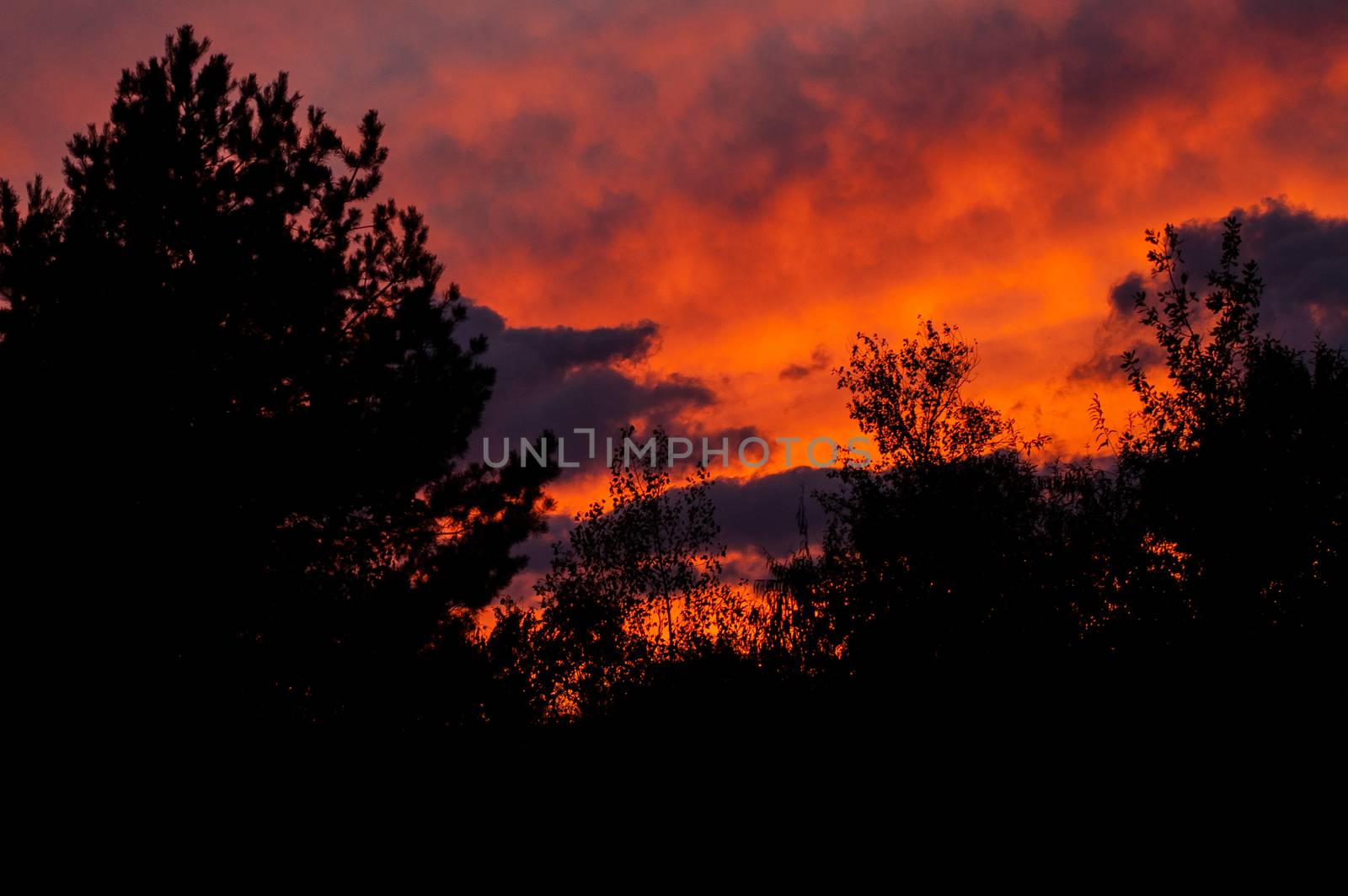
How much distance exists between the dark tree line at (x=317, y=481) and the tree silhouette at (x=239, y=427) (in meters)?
0.05

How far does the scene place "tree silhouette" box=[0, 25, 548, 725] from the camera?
14.5 meters

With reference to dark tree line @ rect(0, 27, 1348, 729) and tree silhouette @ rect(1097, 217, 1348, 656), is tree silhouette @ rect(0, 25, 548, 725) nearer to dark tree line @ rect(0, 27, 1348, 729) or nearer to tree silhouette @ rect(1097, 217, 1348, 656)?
dark tree line @ rect(0, 27, 1348, 729)

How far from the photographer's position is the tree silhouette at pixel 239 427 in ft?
47.4

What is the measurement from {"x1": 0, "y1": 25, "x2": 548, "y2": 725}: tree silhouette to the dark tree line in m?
0.05

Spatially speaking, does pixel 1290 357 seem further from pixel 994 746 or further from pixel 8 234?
pixel 8 234

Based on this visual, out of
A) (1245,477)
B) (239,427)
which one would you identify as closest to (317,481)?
(239,427)

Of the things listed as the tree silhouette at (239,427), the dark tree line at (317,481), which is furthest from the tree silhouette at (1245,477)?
the tree silhouette at (239,427)

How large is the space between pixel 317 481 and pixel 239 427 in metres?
1.64

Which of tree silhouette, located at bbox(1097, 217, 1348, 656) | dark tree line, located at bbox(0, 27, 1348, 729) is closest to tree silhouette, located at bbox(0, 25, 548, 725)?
dark tree line, located at bbox(0, 27, 1348, 729)

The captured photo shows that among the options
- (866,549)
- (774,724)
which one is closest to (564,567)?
(866,549)

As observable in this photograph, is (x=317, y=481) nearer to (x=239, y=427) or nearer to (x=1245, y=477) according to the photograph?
(x=239, y=427)

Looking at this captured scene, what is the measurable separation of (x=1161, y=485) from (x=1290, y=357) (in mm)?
3516

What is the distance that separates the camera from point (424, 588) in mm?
18016

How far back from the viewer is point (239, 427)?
16.2 metres
